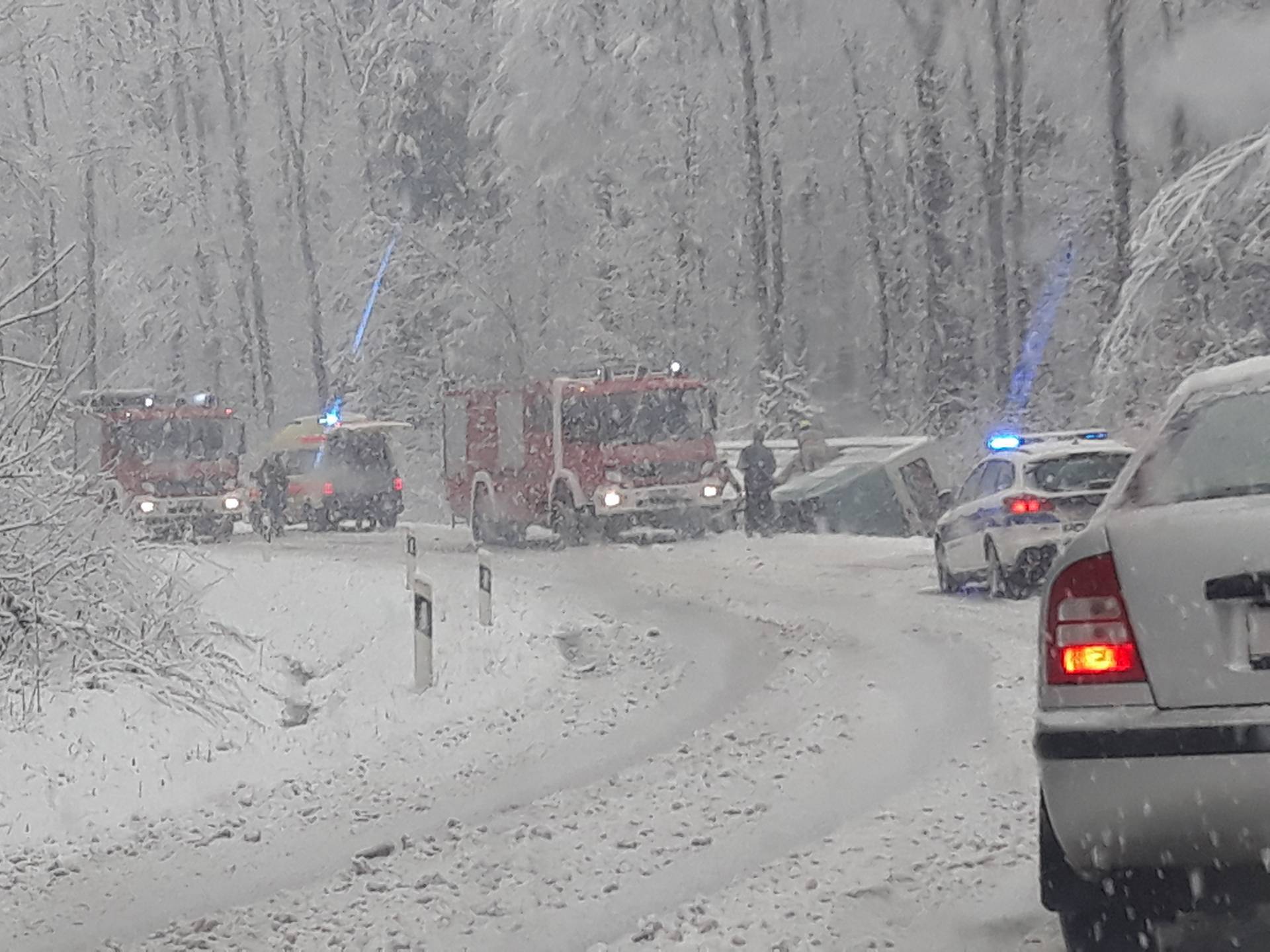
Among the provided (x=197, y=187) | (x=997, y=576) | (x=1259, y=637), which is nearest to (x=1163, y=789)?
(x=1259, y=637)

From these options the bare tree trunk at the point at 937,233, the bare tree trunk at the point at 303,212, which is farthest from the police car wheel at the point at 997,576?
the bare tree trunk at the point at 303,212

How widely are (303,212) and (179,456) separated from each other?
67.1 feet

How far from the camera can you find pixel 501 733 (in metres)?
10.8

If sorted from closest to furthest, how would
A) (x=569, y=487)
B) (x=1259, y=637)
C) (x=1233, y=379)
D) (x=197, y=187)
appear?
(x=1259, y=637) < (x=1233, y=379) < (x=569, y=487) < (x=197, y=187)

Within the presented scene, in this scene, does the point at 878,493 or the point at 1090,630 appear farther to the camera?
the point at 878,493

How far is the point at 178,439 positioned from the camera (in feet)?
Answer: 105

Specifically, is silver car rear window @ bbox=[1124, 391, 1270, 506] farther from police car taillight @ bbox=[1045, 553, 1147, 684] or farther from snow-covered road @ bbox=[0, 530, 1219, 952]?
snow-covered road @ bbox=[0, 530, 1219, 952]

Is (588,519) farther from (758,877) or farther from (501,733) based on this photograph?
(758,877)

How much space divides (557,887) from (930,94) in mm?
35662

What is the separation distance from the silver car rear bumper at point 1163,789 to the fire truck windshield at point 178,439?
27.7 m

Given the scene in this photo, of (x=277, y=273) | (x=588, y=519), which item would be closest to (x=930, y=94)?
(x=588, y=519)

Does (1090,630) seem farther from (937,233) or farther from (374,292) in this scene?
(374,292)

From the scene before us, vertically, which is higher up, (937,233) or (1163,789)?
(937,233)

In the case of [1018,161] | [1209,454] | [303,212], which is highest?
[303,212]
